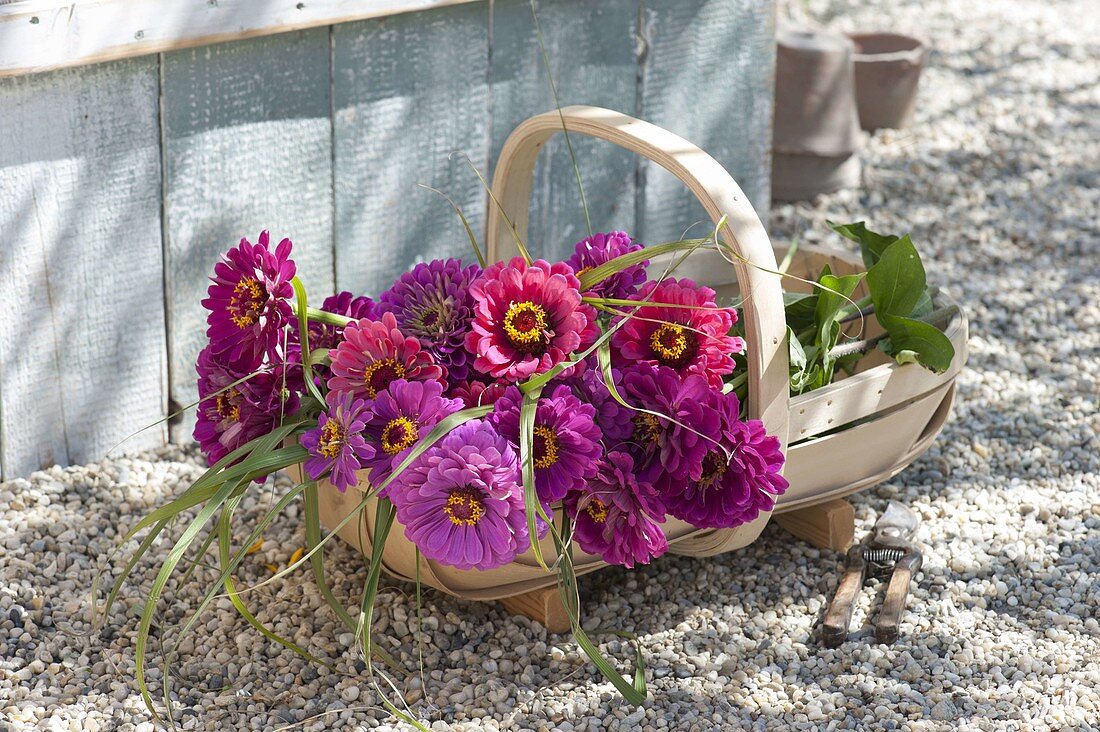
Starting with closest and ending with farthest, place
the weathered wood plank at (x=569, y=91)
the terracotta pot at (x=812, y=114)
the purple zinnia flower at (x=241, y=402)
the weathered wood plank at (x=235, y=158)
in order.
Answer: the purple zinnia flower at (x=241, y=402)
the weathered wood plank at (x=235, y=158)
the weathered wood plank at (x=569, y=91)
the terracotta pot at (x=812, y=114)

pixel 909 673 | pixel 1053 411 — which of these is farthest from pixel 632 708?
pixel 1053 411

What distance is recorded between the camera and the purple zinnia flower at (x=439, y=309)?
Answer: 1770 millimetres

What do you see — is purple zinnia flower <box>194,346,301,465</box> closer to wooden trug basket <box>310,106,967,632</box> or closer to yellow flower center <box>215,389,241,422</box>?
yellow flower center <box>215,389,241,422</box>

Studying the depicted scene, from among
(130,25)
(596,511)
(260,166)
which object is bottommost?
(596,511)

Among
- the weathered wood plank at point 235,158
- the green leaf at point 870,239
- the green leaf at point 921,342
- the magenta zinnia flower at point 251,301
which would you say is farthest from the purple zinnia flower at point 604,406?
the weathered wood plank at point 235,158

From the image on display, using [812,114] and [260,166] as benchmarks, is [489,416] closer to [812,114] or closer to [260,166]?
[260,166]

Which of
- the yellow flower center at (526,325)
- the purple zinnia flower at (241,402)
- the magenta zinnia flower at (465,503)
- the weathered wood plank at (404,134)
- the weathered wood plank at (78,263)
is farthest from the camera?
the weathered wood plank at (404,134)

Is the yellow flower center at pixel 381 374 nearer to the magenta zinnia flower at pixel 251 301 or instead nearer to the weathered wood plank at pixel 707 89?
the magenta zinnia flower at pixel 251 301

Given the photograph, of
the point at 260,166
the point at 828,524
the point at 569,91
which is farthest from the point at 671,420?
the point at 569,91

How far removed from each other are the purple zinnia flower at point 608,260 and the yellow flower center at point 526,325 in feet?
0.45

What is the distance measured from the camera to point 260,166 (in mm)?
2434

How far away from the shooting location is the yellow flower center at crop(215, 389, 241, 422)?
1847mm

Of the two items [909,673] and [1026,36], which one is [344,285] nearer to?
[909,673]

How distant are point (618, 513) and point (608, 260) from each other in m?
0.41
